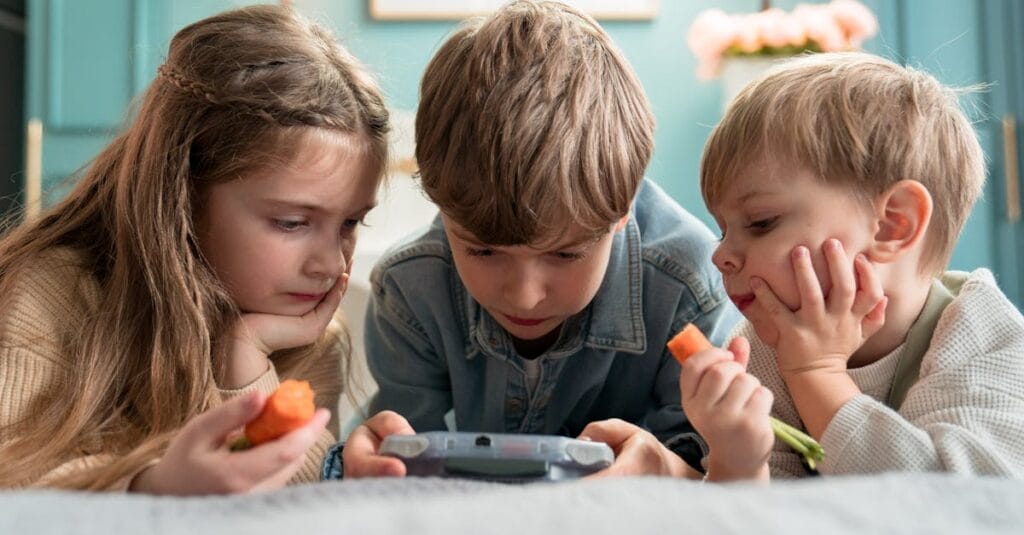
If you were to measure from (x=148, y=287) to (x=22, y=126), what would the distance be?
248 cm

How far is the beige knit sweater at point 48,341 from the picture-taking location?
115cm

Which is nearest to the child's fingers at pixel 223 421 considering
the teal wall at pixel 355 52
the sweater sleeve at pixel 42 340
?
the sweater sleeve at pixel 42 340

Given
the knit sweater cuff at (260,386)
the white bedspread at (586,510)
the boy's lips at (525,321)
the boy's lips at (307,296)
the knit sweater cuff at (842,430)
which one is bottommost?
the knit sweater cuff at (260,386)

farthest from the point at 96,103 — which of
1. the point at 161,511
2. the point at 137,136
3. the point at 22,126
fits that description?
the point at 161,511

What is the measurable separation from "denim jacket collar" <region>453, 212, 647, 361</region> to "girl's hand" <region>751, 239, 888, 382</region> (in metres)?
0.28

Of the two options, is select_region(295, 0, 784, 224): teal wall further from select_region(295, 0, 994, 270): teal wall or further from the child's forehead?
the child's forehead

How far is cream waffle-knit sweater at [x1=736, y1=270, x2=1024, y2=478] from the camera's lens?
95cm

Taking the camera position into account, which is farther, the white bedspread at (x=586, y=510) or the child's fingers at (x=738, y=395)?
the child's fingers at (x=738, y=395)

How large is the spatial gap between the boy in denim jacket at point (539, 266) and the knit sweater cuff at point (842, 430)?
15 cm

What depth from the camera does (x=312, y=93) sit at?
1271 mm

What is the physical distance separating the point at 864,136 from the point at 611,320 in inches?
15.6

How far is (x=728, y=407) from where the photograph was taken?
88 centimetres

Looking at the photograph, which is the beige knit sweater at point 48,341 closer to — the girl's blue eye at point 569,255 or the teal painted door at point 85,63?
the girl's blue eye at point 569,255

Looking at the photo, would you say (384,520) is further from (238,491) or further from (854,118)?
(854,118)
